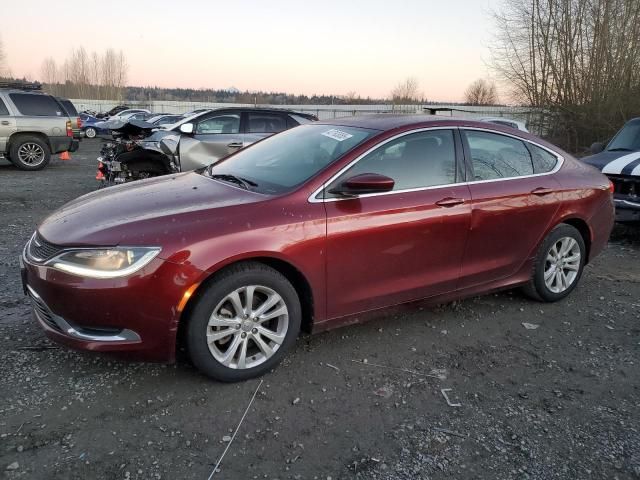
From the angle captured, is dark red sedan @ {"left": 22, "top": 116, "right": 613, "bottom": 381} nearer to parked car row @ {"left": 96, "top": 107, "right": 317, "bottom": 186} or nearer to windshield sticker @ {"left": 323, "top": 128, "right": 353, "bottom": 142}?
windshield sticker @ {"left": 323, "top": 128, "right": 353, "bottom": 142}

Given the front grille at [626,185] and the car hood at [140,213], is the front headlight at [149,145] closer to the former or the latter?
the car hood at [140,213]

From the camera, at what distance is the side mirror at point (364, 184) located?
318cm

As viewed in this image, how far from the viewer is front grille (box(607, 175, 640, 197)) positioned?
6.57m

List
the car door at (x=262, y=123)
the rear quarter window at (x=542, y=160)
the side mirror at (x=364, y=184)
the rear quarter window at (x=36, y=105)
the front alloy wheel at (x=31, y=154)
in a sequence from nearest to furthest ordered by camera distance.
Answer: the side mirror at (x=364, y=184), the rear quarter window at (x=542, y=160), the car door at (x=262, y=123), the rear quarter window at (x=36, y=105), the front alloy wheel at (x=31, y=154)

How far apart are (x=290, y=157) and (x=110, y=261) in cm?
157

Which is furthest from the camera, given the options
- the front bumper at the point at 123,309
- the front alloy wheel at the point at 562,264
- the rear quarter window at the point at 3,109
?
the rear quarter window at the point at 3,109

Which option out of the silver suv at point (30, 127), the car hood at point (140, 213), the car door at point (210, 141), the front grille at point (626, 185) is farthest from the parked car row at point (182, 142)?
the front grille at point (626, 185)

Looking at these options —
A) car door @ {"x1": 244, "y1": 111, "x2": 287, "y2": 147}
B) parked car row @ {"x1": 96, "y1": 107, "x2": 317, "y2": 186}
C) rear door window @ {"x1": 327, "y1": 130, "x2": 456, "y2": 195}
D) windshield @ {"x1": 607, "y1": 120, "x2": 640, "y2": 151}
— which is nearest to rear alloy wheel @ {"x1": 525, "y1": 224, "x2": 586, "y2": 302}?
rear door window @ {"x1": 327, "y1": 130, "x2": 456, "y2": 195}

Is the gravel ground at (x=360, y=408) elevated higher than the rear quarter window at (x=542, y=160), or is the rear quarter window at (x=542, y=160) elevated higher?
the rear quarter window at (x=542, y=160)

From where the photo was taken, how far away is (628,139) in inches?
309

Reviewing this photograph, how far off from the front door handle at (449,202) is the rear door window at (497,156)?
0.99ft

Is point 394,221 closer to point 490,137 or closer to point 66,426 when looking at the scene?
point 490,137

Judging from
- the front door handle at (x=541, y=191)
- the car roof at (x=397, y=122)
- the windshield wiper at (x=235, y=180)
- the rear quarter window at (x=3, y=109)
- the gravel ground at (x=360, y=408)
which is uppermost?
the rear quarter window at (x=3, y=109)

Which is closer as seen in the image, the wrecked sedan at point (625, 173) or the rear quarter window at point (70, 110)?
the wrecked sedan at point (625, 173)
